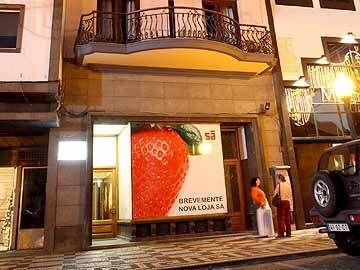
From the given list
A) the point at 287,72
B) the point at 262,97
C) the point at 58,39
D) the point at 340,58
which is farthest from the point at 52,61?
the point at 340,58

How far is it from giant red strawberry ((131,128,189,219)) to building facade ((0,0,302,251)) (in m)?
0.03

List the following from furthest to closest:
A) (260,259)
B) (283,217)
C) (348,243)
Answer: (283,217), (260,259), (348,243)

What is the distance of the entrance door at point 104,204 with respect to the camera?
11.3 m

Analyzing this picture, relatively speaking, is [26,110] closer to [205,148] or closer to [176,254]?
[205,148]

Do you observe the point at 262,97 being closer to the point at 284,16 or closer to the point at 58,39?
the point at 284,16

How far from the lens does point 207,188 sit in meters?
10.4

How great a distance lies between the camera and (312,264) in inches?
222

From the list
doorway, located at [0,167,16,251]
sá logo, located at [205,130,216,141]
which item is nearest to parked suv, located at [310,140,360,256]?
sá logo, located at [205,130,216,141]

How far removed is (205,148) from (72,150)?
4.03 meters

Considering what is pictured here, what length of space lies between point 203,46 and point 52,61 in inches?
166

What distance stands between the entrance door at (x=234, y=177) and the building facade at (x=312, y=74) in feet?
6.54

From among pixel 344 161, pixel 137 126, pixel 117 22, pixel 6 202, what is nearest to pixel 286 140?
pixel 137 126

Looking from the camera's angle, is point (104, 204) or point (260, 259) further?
point (104, 204)

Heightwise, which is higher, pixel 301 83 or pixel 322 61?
pixel 322 61
